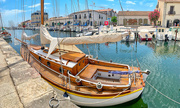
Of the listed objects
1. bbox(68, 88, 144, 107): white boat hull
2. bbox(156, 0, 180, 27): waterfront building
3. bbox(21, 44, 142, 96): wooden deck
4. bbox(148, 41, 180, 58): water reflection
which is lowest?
bbox(68, 88, 144, 107): white boat hull

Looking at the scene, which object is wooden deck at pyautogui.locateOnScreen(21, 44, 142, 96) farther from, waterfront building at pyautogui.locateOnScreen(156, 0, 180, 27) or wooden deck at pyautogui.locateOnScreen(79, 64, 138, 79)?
waterfront building at pyautogui.locateOnScreen(156, 0, 180, 27)

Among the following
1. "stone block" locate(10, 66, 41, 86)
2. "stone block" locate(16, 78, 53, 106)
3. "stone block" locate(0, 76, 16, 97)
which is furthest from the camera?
"stone block" locate(10, 66, 41, 86)

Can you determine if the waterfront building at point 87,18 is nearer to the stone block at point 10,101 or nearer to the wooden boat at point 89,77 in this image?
the wooden boat at point 89,77

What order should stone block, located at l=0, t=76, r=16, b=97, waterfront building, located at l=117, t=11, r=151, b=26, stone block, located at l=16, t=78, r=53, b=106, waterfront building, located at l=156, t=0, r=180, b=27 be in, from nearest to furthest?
1. stone block, located at l=16, t=78, r=53, b=106
2. stone block, located at l=0, t=76, r=16, b=97
3. waterfront building, located at l=156, t=0, r=180, b=27
4. waterfront building, located at l=117, t=11, r=151, b=26

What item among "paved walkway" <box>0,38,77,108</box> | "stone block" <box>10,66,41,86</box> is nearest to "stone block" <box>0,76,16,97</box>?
"paved walkway" <box>0,38,77,108</box>

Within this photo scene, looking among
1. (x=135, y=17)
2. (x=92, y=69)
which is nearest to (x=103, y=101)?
(x=92, y=69)

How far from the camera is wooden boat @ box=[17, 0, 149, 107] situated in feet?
22.6

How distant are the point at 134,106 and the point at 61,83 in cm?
522

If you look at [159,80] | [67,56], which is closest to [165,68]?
[159,80]

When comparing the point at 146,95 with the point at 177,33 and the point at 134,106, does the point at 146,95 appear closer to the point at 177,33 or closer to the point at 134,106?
the point at 134,106

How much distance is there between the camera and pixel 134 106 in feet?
26.1

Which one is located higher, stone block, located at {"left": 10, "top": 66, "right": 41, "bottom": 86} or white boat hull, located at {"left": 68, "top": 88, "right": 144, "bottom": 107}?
stone block, located at {"left": 10, "top": 66, "right": 41, "bottom": 86}

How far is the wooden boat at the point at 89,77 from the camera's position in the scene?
688cm

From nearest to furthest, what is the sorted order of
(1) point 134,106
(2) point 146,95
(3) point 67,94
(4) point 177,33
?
(3) point 67,94 < (1) point 134,106 < (2) point 146,95 < (4) point 177,33
